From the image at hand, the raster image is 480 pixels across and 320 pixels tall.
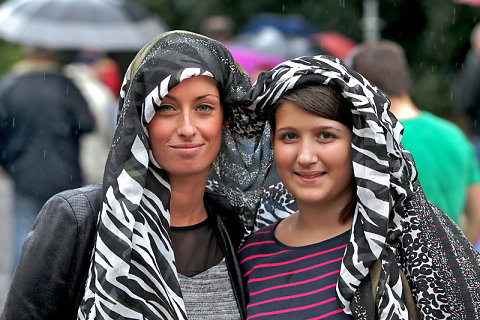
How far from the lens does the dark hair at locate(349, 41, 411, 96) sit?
15.4ft

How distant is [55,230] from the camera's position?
293 cm

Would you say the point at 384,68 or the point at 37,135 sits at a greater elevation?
the point at 384,68

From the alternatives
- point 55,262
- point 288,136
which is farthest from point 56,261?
point 288,136

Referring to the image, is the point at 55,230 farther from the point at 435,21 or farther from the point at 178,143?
the point at 435,21

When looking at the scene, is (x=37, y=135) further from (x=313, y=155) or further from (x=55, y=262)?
(x=313, y=155)

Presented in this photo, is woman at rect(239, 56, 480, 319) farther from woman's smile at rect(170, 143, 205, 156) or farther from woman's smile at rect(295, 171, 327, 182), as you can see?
woman's smile at rect(170, 143, 205, 156)

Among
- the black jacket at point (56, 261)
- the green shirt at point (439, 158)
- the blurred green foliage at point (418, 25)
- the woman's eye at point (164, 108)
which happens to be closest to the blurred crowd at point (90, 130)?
the green shirt at point (439, 158)

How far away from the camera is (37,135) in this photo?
20.3 feet

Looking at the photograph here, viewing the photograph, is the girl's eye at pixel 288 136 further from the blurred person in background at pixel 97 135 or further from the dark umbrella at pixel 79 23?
the dark umbrella at pixel 79 23

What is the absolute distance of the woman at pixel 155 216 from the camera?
2893mm

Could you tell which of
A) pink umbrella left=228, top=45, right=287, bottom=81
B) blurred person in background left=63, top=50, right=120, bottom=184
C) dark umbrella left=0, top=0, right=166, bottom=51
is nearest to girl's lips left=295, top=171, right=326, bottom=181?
blurred person in background left=63, top=50, right=120, bottom=184

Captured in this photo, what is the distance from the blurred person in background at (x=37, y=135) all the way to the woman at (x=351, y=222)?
11.1 ft

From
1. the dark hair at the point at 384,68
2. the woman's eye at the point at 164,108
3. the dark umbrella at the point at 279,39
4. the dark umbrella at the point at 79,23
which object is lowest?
the woman's eye at the point at 164,108

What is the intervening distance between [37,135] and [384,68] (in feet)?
8.93
